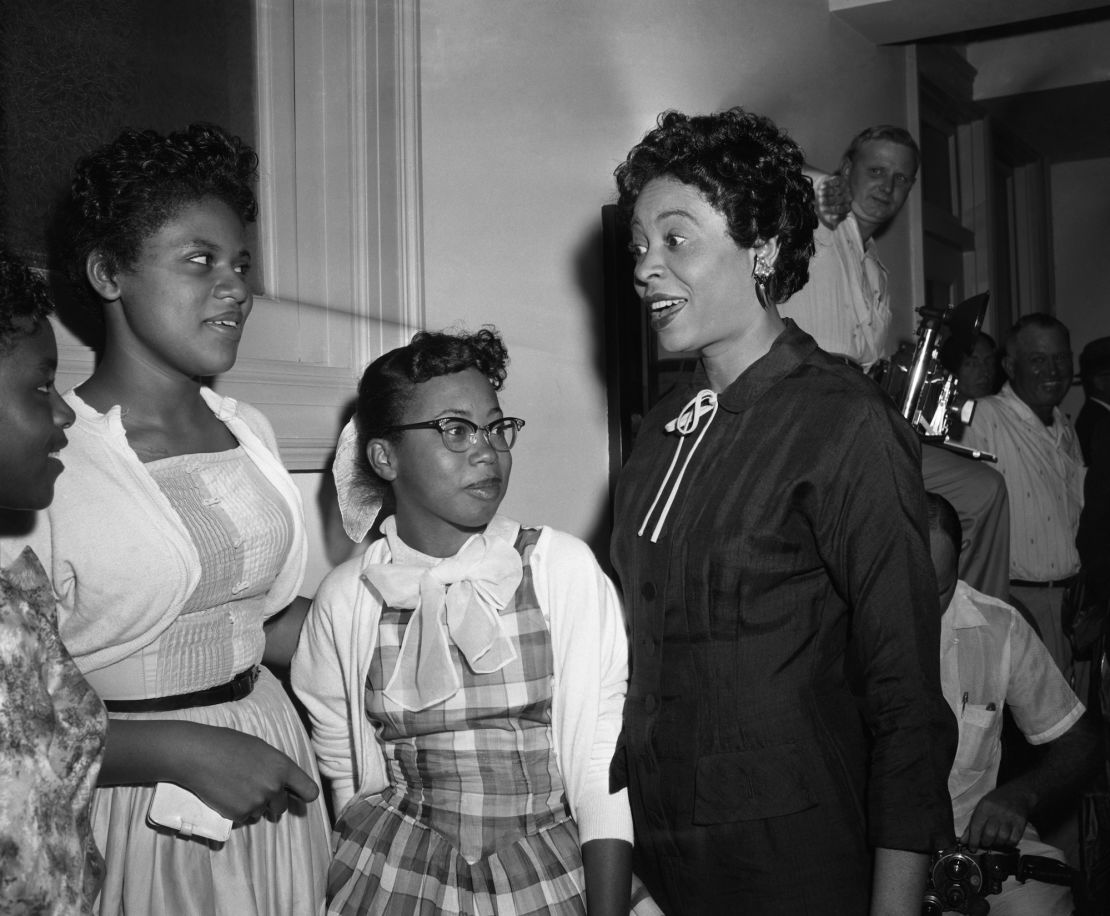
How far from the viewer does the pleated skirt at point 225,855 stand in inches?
57.7

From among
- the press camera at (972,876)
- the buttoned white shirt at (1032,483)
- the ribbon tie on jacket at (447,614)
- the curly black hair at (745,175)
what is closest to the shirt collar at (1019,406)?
the buttoned white shirt at (1032,483)

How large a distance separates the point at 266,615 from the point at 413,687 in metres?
0.28

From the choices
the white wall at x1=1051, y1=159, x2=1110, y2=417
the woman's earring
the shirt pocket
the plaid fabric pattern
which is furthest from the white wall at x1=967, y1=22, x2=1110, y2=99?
the plaid fabric pattern

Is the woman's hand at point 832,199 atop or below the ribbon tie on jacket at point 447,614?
atop

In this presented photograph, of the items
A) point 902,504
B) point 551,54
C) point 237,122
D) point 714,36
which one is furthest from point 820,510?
point 714,36

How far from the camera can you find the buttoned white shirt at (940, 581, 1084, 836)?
2.38 m

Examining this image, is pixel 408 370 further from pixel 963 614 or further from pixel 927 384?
pixel 927 384

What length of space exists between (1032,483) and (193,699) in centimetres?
414

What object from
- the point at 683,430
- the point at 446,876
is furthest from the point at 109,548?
the point at 683,430

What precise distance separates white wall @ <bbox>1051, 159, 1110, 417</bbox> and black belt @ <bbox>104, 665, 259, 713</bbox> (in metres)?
7.17

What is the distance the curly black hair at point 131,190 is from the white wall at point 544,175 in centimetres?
80

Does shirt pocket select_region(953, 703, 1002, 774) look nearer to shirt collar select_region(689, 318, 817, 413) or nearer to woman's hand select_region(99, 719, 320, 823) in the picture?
shirt collar select_region(689, 318, 817, 413)

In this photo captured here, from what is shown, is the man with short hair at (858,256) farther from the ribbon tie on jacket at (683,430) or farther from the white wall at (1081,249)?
the white wall at (1081,249)

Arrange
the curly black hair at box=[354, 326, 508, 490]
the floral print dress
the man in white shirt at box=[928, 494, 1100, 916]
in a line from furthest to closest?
1. the man in white shirt at box=[928, 494, 1100, 916]
2. the curly black hair at box=[354, 326, 508, 490]
3. the floral print dress
